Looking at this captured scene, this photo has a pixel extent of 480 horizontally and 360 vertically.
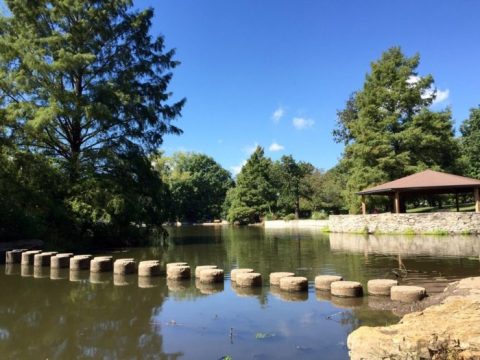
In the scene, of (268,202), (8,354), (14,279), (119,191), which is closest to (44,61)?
(119,191)

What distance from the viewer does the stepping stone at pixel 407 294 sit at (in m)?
8.14

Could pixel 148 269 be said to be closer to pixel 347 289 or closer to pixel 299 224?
pixel 347 289

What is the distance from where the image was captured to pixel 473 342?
3.93 metres

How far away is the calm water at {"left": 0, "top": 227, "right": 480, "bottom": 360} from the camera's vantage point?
19.8 feet

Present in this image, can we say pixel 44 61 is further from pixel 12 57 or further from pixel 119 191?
pixel 119 191

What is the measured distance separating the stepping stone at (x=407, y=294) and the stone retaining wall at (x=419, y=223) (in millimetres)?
19181

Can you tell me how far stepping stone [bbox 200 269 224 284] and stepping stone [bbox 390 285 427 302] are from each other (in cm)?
448

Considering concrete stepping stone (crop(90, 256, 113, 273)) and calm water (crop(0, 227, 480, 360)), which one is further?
concrete stepping stone (crop(90, 256, 113, 273))

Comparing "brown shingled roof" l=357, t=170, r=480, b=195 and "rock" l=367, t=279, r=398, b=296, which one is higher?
"brown shingled roof" l=357, t=170, r=480, b=195

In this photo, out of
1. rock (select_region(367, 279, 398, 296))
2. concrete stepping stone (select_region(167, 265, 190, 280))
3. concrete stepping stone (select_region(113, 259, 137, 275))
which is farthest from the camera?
concrete stepping stone (select_region(113, 259, 137, 275))

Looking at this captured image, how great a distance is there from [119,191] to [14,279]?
1114 centimetres

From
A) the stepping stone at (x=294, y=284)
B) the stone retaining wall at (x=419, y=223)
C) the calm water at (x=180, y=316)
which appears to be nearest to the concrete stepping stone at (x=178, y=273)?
Result: the calm water at (x=180, y=316)

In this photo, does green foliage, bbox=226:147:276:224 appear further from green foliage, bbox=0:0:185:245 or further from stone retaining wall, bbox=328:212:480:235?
green foliage, bbox=0:0:185:245

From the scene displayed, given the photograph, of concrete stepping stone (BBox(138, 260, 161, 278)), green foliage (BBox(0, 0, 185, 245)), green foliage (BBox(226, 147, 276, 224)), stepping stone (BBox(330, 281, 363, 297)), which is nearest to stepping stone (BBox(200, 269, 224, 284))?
concrete stepping stone (BBox(138, 260, 161, 278))
